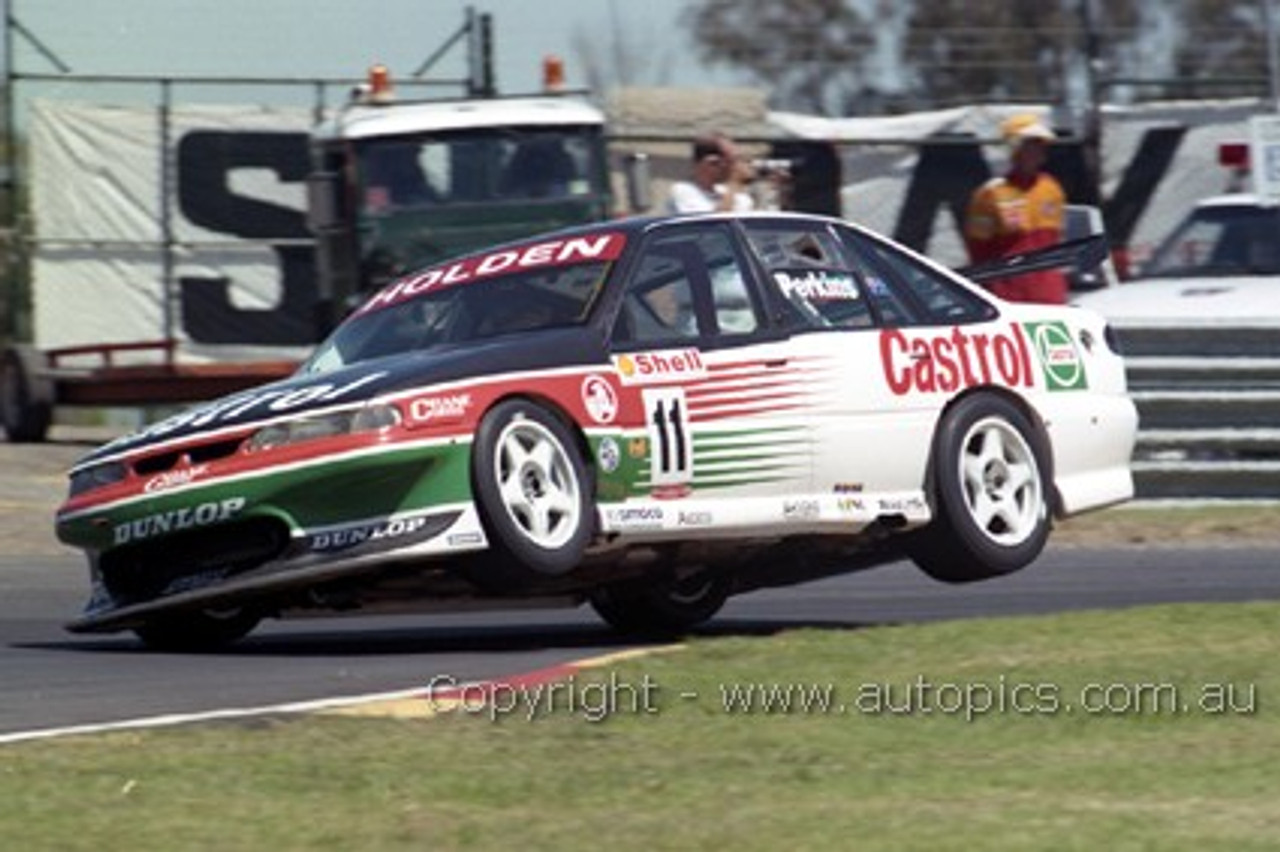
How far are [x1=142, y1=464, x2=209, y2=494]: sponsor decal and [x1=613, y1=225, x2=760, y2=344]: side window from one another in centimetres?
138

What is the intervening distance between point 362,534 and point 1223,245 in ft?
32.1

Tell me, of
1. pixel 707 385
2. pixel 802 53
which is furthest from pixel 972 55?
pixel 707 385

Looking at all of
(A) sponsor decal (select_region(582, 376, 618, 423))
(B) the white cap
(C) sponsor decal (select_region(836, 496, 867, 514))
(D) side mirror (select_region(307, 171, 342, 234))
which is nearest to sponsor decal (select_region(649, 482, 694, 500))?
(A) sponsor decal (select_region(582, 376, 618, 423))

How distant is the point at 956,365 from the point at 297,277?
12.4 m

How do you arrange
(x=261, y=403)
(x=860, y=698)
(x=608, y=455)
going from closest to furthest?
(x=860, y=698) < (x=261, y=403) < (x=608, y=455)

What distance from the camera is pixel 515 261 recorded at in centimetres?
1027

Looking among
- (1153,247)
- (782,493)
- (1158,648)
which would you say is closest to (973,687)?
(1158,648)

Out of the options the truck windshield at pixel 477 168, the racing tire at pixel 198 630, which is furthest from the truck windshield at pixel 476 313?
the truck windshield at pixel 477 168

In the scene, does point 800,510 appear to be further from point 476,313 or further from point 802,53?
point 802,53

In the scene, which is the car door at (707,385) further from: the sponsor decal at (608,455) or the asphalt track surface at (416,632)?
the asphalt track surface at (416,632)

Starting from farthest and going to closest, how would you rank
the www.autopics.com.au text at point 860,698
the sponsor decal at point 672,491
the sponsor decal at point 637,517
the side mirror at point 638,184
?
the side mirror at point 638,184, the sponsor decal at point 672,491, the sponsor decal at point 637,517, the www.autopics.com.au text at point 860,698

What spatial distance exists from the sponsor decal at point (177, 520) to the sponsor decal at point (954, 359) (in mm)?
2280

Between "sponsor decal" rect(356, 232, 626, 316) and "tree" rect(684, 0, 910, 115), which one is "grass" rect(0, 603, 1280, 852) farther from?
"tree" rect(684, 0, 910, 115)

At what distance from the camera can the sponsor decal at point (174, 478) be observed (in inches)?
370
